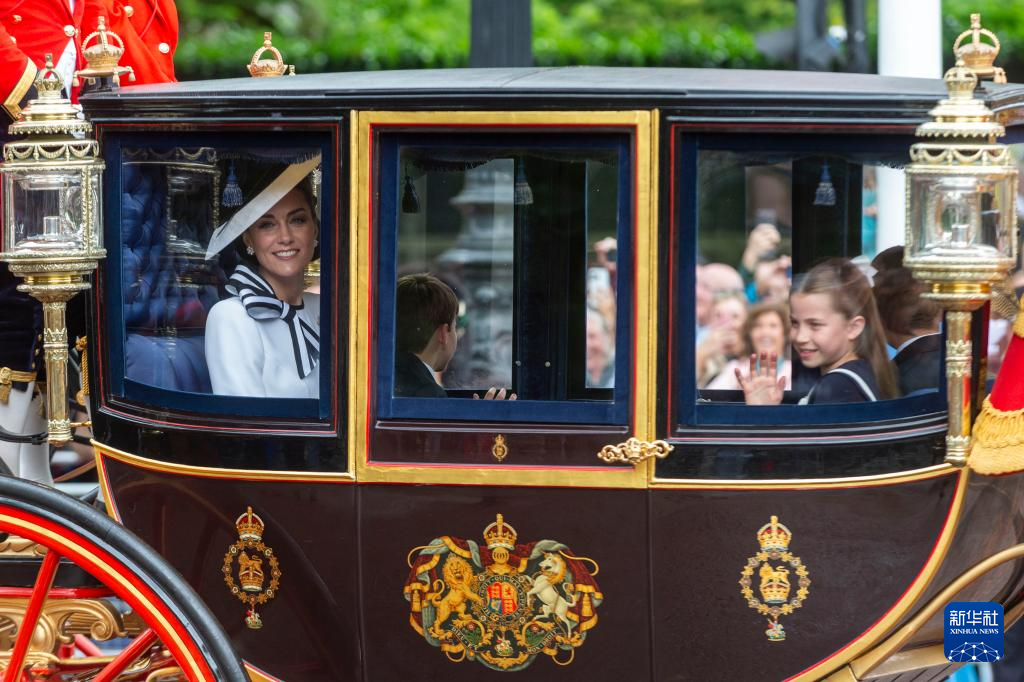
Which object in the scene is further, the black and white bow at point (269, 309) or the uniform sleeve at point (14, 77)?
the uniform sleeve at point (14, 77)

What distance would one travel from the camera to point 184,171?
2.96m

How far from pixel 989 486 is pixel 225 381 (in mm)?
1541

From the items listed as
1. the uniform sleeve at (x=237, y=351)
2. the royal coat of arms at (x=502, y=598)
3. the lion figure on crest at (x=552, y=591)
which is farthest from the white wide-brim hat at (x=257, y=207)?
the lion figure on crest at (x=552, y=591)

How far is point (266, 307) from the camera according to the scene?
297 centimetres

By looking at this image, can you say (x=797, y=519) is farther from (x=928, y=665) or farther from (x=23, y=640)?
(x=23, y=640)

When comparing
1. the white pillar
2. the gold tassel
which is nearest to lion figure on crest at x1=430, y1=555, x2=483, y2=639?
the gold tassel

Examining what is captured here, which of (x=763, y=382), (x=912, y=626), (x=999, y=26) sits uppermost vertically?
(x=999, y=26)

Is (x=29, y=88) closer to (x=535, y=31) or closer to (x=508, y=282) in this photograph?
(x=508, y=282)

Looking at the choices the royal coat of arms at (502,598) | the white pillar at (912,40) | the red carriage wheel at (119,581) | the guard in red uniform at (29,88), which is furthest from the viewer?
the white pillar at (912,40)

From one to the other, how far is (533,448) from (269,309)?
63 cm

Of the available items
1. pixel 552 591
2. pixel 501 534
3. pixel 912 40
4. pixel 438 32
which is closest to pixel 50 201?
pixel 501 534

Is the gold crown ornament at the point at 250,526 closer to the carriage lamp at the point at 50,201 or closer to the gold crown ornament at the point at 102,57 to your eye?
the carriage lamp at the point at 50,201

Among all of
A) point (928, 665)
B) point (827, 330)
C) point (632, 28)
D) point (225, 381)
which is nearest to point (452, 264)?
point (225, 381)

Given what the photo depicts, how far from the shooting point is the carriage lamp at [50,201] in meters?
2.83
